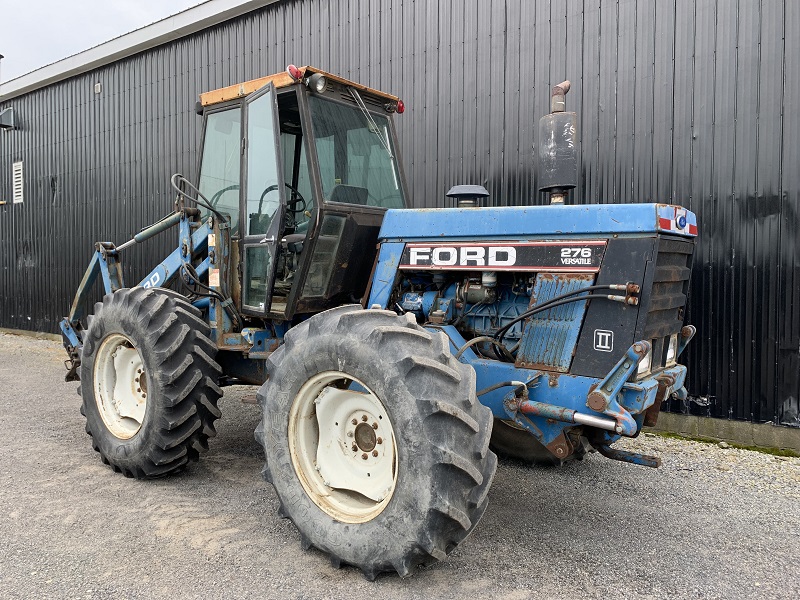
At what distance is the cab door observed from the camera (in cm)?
451

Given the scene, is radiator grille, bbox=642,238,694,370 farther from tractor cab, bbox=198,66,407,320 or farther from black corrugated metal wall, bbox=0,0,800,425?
black corrugated metal wall, bbox=0,0,800,425

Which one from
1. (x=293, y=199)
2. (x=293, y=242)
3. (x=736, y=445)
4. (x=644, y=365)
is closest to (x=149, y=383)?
(x=293, y=242)

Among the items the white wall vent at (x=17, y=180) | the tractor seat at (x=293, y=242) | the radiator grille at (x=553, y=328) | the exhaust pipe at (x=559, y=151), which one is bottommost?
the radiator grille at (x=553, y=328)

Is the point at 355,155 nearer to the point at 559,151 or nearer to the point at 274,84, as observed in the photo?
the point at 274,84

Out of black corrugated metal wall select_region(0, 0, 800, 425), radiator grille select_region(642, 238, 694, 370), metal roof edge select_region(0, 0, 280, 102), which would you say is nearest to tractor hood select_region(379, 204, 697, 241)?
radiator grille select_region(642, 238, 694, 370)

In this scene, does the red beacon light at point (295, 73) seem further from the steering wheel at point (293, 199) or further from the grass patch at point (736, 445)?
the grass patch at point (736, 445)

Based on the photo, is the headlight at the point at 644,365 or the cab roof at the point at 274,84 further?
the cab roof at the point at 274,84

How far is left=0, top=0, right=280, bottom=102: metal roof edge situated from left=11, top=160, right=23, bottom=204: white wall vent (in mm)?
1474

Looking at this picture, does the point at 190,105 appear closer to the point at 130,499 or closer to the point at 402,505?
the point at 130,499

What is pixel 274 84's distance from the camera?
4.54m

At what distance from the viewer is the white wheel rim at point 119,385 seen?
16.1 ft

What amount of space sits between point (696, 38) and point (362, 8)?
4.05 m

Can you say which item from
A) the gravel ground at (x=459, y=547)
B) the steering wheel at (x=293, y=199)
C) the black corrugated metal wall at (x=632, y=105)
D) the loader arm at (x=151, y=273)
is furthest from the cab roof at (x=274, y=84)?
the gravel ground at (x=459, y=547)

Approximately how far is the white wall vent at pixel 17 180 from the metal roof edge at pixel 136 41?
1.47 m
